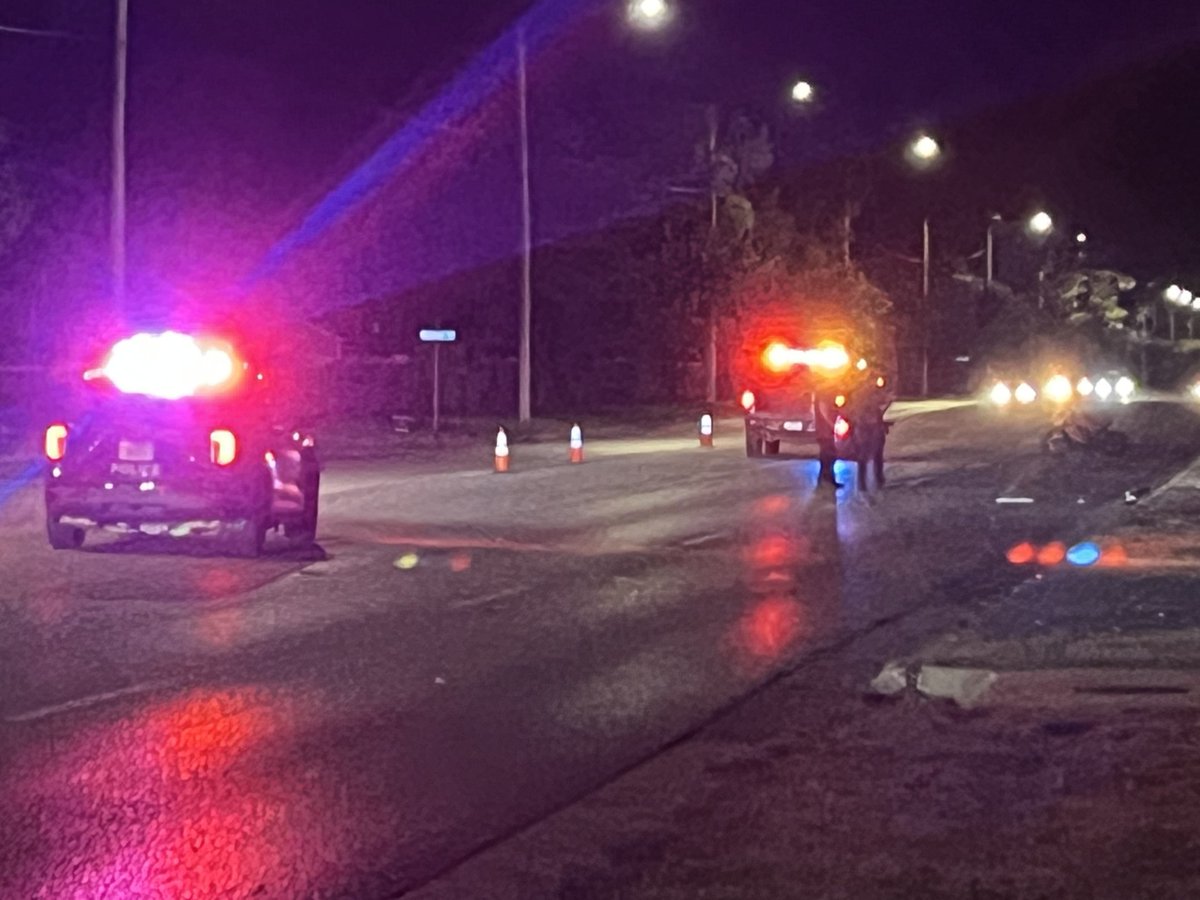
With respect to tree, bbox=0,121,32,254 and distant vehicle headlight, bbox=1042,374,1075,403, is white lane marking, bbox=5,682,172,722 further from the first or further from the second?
distant vehicle headlight, bbox=1042,374,1075,403

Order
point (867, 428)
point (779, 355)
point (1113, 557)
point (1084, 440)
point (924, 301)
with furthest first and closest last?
point (924, 301) < point (1084, 440) < point (779, 355) < point (867, 428) < point (1113, 557)

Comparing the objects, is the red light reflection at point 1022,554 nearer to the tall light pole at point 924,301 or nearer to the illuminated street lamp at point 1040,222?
the tall light pole at point 924,301

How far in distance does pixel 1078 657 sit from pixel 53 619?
6581 mm

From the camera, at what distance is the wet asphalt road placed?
6.70 m

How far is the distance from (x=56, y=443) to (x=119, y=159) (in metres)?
10.3

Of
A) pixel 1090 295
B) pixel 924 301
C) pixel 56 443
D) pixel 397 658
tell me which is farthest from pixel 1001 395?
pixel 397 658

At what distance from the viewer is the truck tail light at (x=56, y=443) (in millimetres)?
14625

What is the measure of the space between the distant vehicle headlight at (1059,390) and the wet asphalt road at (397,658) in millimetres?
30024

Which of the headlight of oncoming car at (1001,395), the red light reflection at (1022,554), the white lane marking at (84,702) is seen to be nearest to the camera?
the white lane marking at (84,702)

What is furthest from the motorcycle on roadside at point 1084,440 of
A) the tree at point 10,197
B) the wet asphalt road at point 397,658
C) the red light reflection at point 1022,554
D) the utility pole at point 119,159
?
the tree at point 10,197

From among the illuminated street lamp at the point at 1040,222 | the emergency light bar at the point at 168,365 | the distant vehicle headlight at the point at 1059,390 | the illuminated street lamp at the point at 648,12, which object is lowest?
the emergency light bar at the point at 168,365

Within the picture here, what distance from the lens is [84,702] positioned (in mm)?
8992

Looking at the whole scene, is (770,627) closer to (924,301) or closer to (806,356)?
(806,356)

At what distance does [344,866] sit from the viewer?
20.7 ft
